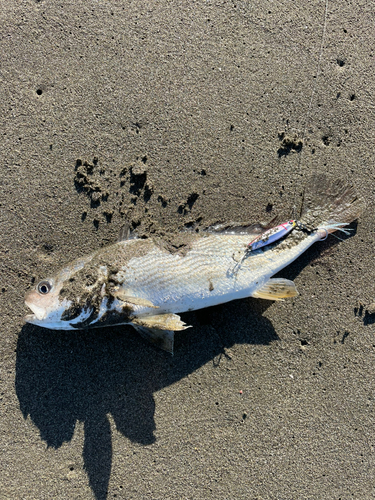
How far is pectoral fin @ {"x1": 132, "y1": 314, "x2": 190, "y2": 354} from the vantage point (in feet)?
10.3

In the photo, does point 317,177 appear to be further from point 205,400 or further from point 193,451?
point 193,451

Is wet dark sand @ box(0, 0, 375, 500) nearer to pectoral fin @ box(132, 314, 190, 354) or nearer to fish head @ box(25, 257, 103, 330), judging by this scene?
pectoral fin @ box(132, 314, 190, 354)

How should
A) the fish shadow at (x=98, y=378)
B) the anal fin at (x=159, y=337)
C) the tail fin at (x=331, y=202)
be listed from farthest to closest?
the tail fin at (x=331, y=202), the fish shadow at (x=98, y=378), the anal fin at (x=159, y=337)

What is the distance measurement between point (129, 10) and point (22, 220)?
2943 mm

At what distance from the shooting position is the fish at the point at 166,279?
3160 millimetres

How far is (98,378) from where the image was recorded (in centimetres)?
356

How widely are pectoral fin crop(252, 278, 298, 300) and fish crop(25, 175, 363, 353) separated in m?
0.01

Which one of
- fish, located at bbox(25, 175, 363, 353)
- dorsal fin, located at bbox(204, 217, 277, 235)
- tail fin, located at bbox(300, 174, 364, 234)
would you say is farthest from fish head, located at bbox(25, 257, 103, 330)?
tail fin, located at bbox(300, 174, 364, 234)

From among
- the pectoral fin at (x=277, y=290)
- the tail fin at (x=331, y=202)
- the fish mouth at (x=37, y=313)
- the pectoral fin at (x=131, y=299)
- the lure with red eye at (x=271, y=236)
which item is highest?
the tail fin at (x=331, y=202)

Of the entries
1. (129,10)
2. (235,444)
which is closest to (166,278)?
(235,444)

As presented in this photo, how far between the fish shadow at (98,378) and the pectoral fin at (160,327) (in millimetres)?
243

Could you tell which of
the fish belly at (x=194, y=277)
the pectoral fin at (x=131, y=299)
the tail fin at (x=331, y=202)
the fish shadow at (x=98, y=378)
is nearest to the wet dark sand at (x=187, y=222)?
the fish shadow at (x=98, y=378)

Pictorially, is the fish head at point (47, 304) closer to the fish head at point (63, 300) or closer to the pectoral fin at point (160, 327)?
the fish head at point (63, 300)

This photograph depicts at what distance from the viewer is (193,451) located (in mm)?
3543
